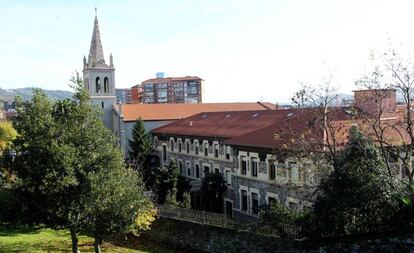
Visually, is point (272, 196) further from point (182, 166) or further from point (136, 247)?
point (182, 166)

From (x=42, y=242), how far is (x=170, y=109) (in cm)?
4294

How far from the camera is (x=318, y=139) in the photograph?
23500 millimetres

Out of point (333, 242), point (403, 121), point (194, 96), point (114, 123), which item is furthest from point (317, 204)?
point (194, 96)

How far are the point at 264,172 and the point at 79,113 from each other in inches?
584

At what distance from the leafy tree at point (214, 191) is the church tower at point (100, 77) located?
92.2 feet

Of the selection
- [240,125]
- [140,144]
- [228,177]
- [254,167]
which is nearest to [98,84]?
[140,144]

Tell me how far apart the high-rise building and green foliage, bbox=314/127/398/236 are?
145007 millimetres

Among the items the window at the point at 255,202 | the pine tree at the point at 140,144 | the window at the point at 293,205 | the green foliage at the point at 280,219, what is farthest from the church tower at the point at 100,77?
the green foliage at the point at 280,219

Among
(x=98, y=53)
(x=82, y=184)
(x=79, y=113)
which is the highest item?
(x=98, y=53)

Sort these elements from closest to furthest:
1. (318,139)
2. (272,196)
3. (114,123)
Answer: (318,139) → (272,196) → (114,123)

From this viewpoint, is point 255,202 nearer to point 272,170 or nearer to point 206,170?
point 272,170

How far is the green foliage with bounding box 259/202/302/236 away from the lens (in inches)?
795

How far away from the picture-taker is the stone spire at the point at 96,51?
212 feet

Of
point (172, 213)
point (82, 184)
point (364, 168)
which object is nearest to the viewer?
point (364, 168)
